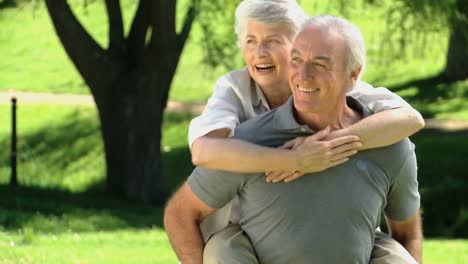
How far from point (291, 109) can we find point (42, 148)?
17.0m

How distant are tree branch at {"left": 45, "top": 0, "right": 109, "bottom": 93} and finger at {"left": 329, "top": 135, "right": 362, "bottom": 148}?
10.9 m

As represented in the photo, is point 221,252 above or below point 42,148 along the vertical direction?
above

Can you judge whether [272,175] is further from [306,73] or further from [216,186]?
[306,73]

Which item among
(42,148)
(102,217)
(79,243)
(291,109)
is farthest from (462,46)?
(291,109)

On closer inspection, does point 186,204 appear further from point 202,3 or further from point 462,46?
point 462,46

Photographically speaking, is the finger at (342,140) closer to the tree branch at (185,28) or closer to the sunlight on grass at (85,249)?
the sunlight on grass at (85,249)

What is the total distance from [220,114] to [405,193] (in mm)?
674

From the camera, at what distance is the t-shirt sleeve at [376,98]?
3.77 m

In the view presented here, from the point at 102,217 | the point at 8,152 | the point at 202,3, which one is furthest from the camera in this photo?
the point at 8,152

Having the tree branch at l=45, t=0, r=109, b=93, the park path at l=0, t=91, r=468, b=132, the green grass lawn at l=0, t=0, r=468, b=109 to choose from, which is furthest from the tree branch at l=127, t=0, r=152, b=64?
the park path at l=0, t=91, r=468, b=132

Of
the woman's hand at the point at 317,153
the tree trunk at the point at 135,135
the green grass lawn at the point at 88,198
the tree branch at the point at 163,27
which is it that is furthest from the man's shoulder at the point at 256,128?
the tree trunk at the point at 135,135

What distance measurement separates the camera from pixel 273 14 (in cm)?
396

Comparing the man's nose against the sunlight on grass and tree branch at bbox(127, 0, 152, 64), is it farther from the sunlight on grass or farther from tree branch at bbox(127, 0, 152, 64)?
tree branch at bbox(127, 0, 152, 64)

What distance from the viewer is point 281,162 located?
135 inches
